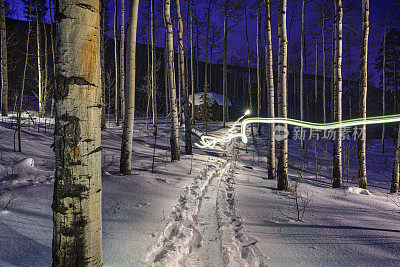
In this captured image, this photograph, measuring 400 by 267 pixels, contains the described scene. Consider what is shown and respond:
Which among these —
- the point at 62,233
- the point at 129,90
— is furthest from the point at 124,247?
the point at 129,90

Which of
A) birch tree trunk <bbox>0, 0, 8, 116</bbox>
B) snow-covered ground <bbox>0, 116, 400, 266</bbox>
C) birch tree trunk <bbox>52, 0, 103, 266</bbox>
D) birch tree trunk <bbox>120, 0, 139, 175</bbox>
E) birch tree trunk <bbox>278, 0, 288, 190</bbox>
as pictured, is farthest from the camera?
birch tree trunk <bbox>0, 0, 8, 116</bbox>

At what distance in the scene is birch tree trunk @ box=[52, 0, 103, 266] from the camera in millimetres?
1650

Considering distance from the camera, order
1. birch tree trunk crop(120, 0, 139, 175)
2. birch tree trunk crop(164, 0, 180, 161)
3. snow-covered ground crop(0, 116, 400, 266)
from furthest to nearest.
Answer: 1. birch tree trunk crop(164, 0, 180, 161)
2. birch tree trunk crop(120, 0, 139, 175)
3. snow-covered ground crop(0, 116, 400, 266)

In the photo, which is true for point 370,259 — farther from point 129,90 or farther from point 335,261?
point 129,90

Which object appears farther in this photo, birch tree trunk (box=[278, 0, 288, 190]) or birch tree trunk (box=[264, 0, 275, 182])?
birch tree trunk (box=[264, 0, 275, 182])

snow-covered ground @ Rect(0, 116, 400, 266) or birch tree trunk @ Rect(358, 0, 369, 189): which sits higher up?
birch tree trunk @ Rect(358, 0, 369, 189)

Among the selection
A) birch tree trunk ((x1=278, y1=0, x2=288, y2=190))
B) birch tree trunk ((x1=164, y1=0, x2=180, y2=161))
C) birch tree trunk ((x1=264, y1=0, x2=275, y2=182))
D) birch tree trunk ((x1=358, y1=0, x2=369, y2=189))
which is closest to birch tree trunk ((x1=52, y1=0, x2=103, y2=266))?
birch tree trunk ((x1=278, y1=0, x2=288, y2=190))

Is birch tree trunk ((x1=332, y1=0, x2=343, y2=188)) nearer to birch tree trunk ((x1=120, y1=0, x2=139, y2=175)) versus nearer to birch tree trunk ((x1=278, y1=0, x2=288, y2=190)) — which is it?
birch tree trunk ((x1=278, y1=0, x2=288, y2=190))

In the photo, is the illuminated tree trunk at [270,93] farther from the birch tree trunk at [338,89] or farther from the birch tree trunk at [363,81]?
the birch tree trunk at [363,81]

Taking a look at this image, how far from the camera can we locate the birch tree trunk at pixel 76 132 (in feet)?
5.41

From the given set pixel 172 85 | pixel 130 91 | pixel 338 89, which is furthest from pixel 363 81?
pixel 130 91

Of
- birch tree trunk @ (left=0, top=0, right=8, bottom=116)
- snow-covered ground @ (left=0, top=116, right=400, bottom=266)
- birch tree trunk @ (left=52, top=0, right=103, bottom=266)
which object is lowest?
snow-covered ground @ (left=0, top=116, right=400, bottom=266)

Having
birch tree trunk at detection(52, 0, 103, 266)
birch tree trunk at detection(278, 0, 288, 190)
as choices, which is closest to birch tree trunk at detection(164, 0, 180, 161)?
birch tree trunk at detection(278, 0, 288, 190)

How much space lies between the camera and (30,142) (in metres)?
8.61
